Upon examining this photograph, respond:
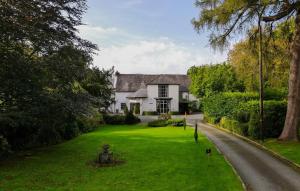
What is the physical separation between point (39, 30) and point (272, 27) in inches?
701

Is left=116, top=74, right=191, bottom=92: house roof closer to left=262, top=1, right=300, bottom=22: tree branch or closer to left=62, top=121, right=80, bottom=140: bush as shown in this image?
left=62, top=121, right=80, bottom=140: bush

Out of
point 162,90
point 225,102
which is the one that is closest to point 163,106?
point 162,90

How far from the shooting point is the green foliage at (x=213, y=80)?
236 feet

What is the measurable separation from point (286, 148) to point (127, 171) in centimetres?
1312

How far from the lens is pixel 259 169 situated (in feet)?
72.2

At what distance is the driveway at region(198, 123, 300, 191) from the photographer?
18.4 m

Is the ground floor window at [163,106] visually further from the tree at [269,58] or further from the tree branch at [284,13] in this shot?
the tree branch at [284,13]

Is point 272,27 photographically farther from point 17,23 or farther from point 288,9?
point 17,23

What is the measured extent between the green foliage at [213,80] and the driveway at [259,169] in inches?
1564

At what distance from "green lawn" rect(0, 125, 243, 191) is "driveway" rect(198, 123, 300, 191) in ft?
2.66

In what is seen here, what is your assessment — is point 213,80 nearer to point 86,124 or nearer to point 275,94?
point 275,94

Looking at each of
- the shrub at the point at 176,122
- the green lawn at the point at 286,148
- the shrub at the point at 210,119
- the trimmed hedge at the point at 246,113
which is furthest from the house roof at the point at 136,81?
the green lawn at the point at 286,148

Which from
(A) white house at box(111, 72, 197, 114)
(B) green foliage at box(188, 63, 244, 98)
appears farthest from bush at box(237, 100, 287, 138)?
(A) white house at box(111, 72, 197, 114)

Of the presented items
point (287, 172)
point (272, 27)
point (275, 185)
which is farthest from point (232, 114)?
point (275, 185)
